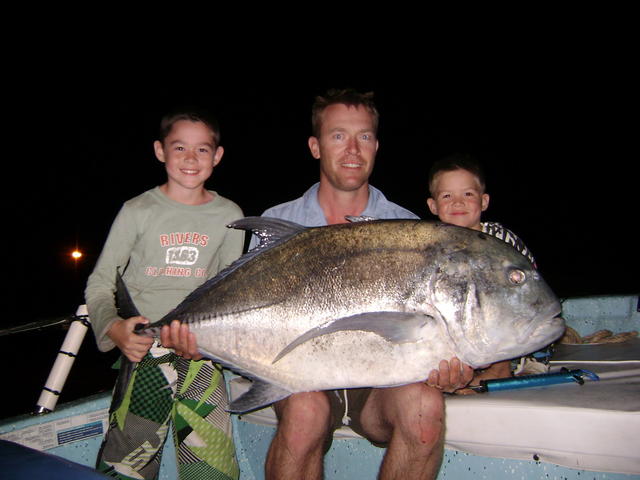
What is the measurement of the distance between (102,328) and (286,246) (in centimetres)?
111

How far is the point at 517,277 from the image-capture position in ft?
5.93

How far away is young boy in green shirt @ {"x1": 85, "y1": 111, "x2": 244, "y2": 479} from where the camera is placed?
88.0 inches

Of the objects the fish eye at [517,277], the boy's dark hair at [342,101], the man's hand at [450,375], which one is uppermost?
the boy's dark hair at [342,101]

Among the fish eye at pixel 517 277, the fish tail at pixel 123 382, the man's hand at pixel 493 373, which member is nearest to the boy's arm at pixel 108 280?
the fish tail at pixel 123 382

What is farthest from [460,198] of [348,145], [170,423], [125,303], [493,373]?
[170,423]

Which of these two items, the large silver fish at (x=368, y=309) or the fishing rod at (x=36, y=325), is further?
the fishing rod at (x=36, y=325)

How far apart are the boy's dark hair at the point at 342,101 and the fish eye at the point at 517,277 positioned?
1485 millimetres

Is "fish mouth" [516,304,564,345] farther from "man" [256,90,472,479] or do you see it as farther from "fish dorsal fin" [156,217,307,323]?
"fish dorsal fin" [156,217,307,323]

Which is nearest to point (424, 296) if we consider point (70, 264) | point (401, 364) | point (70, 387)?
point (401, 364)

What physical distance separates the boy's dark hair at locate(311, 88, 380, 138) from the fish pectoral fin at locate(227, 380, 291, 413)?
1.77 metres

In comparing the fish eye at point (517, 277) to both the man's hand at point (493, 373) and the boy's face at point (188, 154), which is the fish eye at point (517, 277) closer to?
the man's hand at point (493, 373)

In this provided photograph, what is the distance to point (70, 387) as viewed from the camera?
797 cm

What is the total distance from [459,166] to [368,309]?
1.78 meters

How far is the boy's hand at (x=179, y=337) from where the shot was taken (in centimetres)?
206
